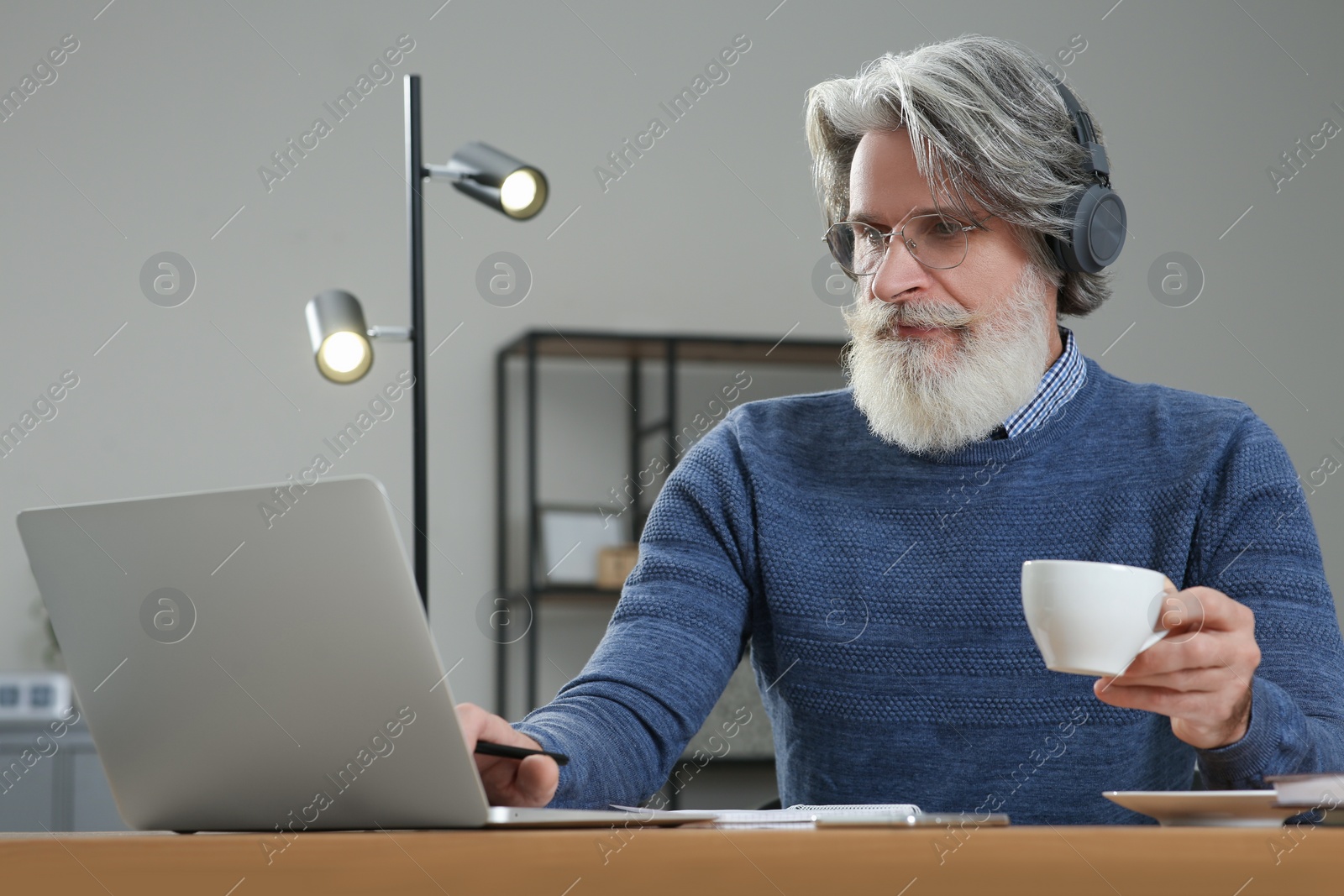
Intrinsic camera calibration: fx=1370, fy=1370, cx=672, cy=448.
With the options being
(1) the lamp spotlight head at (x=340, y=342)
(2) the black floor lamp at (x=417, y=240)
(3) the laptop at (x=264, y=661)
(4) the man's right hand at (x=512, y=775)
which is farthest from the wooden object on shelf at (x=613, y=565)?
(3) the laptop at (x=264, y=661)

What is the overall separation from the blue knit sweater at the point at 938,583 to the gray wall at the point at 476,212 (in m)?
2.58

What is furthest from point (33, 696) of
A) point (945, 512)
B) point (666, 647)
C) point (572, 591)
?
point (945, 512)

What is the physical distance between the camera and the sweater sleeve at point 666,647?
3.39 ft

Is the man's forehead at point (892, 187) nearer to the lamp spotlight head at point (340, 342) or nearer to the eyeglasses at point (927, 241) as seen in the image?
the eyeglasses at point (927, 241)

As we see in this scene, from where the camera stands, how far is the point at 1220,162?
4.48 meters

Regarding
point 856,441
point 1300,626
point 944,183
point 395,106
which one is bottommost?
point 1300,626

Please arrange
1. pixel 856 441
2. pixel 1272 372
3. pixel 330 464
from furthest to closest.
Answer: pixel 1272 372 < pixel 330 464 < pixel 856 441

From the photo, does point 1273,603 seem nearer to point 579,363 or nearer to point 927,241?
point 927,241

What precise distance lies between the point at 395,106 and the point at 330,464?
3.41 ft

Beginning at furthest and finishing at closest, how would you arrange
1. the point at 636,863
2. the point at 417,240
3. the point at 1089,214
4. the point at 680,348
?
the point at 680,348 < the point at 417,240 < the point at 1089,214 < the point at 636,863

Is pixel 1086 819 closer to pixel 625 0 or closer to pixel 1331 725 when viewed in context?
pixel 1331 725

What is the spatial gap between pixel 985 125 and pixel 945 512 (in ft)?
1.21

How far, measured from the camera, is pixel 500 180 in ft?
7.59

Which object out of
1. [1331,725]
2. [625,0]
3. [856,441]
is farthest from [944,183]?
[625,0]
